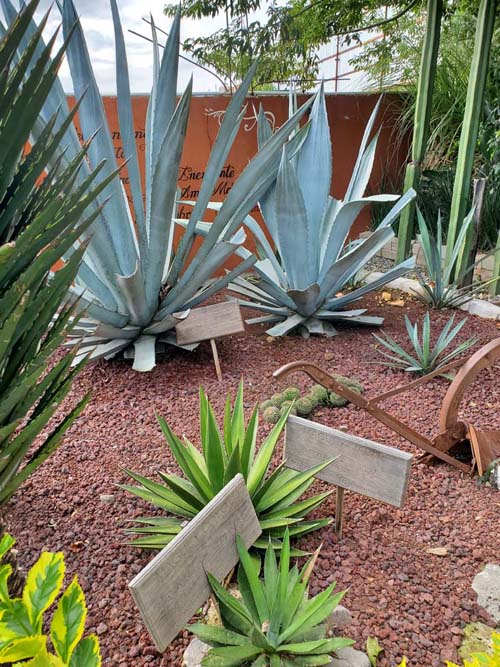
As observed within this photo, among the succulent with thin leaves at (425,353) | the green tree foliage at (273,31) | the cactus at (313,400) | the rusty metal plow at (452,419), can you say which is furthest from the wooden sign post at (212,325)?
the green tree foliage at (273,31)

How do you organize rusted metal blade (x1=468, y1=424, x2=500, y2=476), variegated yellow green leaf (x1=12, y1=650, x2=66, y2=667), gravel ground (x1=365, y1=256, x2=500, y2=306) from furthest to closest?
gravel ground (x1=365, y1=256, x2=500, y2=306) → rusted metal blade (x1=468, y1=424, x2=500, y2=476) → variegated yellow green leaf (x1=12, y1=650, x2=66, y2=667)

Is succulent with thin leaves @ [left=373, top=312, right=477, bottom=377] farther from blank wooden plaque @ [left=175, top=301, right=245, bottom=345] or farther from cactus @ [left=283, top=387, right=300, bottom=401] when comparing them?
blank wooden plaque @ [left=175, top=301, right=245, bottom=345]

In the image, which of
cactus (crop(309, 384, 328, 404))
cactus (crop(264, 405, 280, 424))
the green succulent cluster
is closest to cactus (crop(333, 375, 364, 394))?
the green succulent cluster

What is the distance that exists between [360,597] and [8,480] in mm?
926

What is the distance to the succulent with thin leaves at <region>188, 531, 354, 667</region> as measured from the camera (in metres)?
1.02

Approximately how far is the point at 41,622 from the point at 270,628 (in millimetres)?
574

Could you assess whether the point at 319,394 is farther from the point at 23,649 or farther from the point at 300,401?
the point at 23,649

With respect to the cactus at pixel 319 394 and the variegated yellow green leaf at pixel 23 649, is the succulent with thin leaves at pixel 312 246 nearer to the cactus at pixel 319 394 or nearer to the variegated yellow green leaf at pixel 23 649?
the cactus at pixel 319 394

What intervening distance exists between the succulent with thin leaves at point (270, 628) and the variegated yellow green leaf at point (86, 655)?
16.2 inches

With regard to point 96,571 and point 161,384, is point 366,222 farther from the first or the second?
point 96,571

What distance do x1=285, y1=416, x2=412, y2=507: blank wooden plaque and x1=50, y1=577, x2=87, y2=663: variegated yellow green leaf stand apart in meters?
0.85

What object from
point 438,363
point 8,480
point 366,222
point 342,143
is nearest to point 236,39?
point 342,143

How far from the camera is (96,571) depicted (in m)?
1.37

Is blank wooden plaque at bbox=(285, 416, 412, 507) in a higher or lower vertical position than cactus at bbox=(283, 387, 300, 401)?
higher
